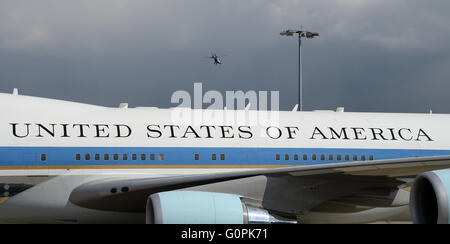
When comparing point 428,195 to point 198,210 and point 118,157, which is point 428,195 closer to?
point 198,210

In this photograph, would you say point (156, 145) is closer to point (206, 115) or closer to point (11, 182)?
point (206, 115)

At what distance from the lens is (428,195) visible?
9.95 meters

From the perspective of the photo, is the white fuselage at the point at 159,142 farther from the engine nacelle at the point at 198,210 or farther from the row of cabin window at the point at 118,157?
the engine nacelle at the point at 198,210

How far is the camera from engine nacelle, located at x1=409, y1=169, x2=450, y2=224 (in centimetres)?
954

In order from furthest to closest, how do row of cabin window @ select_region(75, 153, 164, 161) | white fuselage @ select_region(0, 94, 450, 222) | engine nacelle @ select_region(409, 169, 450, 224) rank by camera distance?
row of cabin window @ select_region(75, 153, 164, 161), white fuselage @ select_region(0, 94, 450, 222), engine nacelle @ select_region(409, 169, 450, 224)

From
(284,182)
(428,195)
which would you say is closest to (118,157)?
(284,182)

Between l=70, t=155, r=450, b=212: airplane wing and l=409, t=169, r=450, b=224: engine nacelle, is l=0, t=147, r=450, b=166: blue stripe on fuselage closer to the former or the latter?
l=70, t=155, r=450, b=212: airplane wing

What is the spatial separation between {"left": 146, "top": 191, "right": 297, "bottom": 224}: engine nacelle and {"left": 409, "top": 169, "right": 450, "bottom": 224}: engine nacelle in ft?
8.92

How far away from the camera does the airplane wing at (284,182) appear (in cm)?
1060

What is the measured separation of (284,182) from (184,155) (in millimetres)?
2451

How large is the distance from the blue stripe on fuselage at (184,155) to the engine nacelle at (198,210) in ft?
8.74

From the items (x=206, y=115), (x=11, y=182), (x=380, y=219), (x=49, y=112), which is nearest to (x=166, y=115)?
(x=206, y=115)

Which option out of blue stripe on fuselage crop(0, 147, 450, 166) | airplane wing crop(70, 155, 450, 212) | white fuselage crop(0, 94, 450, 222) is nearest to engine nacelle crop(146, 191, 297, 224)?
airplane wing crop(70, 155, 450, 212)

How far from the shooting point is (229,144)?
13.2 meters
